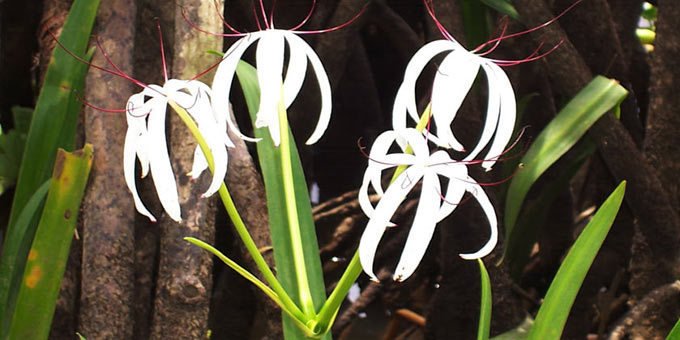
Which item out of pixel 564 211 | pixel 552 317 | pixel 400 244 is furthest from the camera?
pixel 564 211

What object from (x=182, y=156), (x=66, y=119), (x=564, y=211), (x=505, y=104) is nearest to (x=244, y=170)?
(x=182, y=156)

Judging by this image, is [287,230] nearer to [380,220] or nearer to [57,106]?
[380,220]

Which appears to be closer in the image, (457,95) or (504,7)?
(457,95)

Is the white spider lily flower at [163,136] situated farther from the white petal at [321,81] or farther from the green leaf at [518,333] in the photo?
the green leaf at [518,333]

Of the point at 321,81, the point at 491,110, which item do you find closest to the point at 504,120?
the point at 491,110

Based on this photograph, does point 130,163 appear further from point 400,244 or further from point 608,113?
point 400,244

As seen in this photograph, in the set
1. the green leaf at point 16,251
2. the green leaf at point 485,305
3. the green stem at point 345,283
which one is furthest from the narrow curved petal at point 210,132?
the green leaf at point 16,251
